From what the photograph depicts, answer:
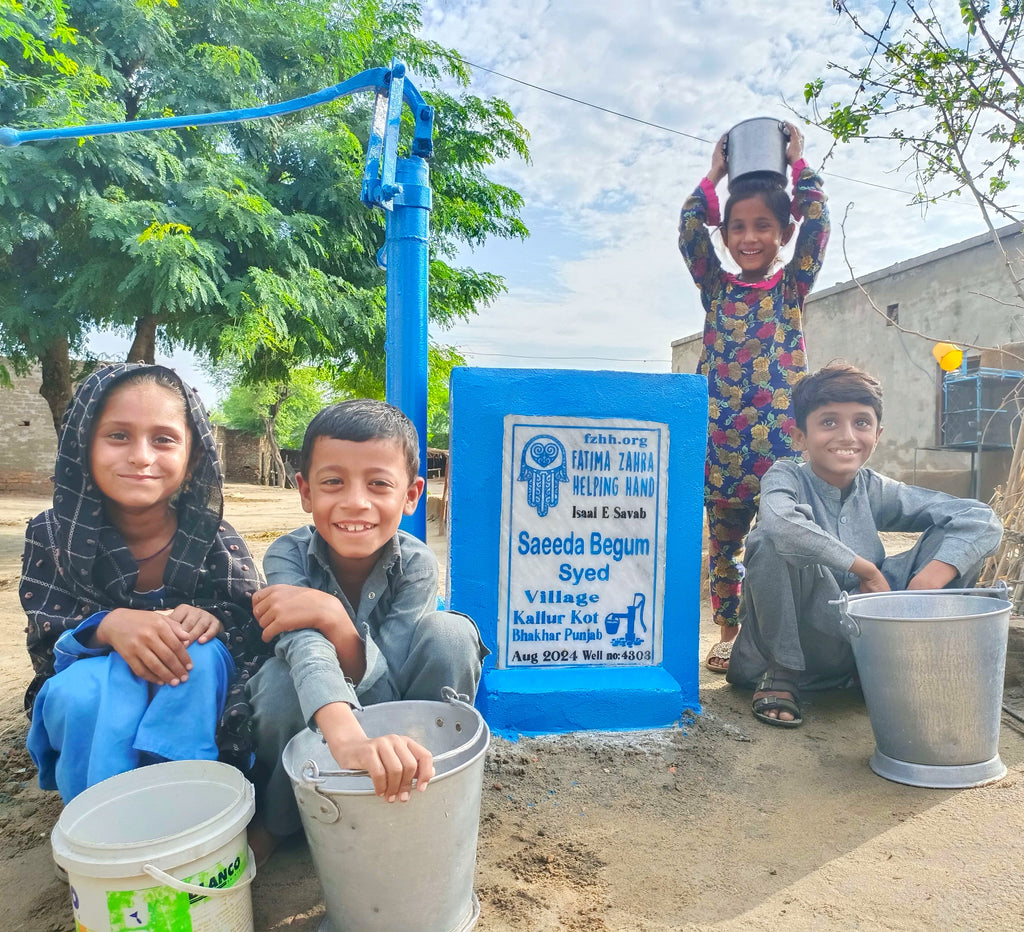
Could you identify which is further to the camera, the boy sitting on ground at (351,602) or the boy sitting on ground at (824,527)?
the boy sitting on ground at (824,527)

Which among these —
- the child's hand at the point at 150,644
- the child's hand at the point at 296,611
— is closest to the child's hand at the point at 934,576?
the child's hand at the point at 296,611

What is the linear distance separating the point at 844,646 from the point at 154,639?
2094 millimetres

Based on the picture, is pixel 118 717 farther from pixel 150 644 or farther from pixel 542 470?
pixel 542 470

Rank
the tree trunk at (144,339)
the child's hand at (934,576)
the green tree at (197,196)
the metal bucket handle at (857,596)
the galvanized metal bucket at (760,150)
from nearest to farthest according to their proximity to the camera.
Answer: the metal bucket handle at (857,596) → the child's hand at (934,576) → the galvanized metal bucket at (760,150) → the green tree at (197,196) → the tree trunk at (144,339)

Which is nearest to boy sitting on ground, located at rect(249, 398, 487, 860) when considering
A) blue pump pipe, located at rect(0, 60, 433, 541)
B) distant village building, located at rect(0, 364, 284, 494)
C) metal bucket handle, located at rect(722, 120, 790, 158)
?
blue pump pipe, located at rect(0, 60, 433, 541)

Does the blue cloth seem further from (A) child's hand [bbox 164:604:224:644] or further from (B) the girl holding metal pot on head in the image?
(B) the girl holding metal pot on head

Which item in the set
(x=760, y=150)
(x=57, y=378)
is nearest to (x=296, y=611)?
(x=760, y=150)

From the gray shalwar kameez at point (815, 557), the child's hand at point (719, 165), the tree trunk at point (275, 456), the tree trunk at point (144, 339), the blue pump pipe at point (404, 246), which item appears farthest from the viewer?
the tree trunk at point (275, 456)

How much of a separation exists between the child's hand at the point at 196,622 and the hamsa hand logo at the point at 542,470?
1.04m

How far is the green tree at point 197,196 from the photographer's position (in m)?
6.25

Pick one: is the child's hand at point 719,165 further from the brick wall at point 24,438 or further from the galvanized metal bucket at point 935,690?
the brick wall at point 24,438

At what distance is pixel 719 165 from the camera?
2857 millimetres

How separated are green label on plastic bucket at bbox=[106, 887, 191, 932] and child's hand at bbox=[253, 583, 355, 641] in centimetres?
47

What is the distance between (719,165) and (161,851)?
2.86 metres
